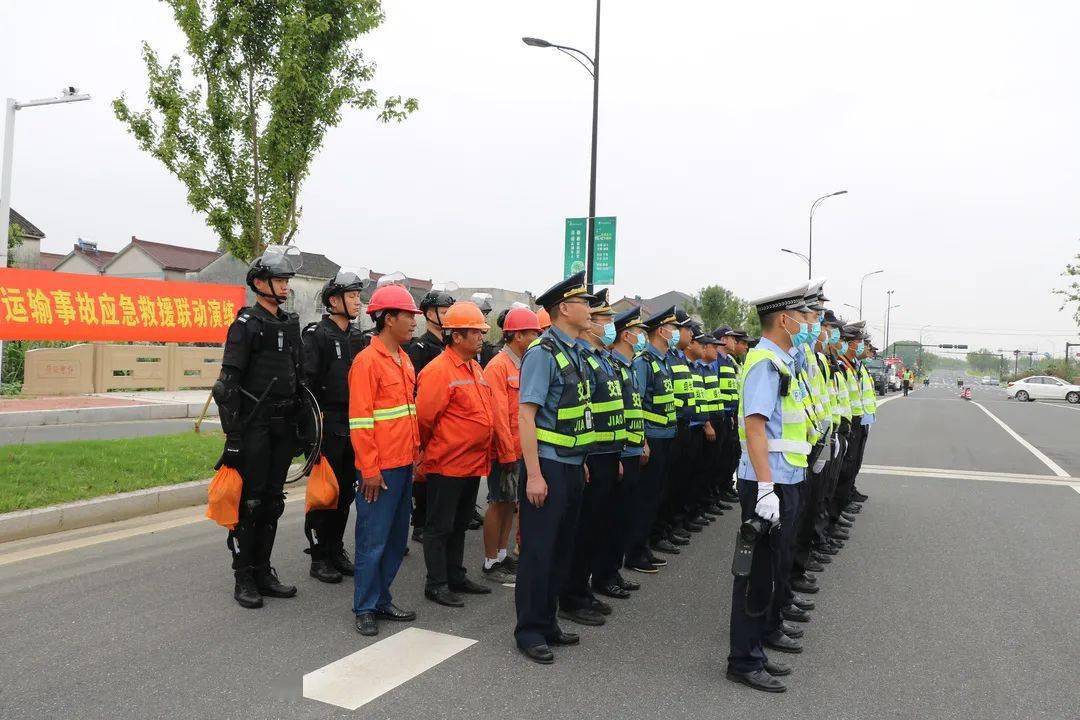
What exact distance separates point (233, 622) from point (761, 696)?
9.69 feet

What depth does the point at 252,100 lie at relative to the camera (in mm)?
12414

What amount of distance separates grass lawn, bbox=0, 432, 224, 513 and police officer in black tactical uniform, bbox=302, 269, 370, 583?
9.11ft

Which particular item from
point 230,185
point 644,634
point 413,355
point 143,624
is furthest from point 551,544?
point 230,185

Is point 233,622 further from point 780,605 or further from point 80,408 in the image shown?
point 80,408

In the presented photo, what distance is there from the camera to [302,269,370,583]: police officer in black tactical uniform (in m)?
5.44

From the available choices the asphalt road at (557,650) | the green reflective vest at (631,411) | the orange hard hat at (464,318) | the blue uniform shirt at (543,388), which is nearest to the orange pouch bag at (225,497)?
the asphalt road at (557,650)

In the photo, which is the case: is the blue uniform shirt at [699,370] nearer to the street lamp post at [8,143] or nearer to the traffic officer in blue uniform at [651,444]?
the traffic officer in blue uniform at [651,444]

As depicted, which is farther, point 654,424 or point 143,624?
point 654,424

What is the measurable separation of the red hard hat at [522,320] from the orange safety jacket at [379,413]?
3.91 feet

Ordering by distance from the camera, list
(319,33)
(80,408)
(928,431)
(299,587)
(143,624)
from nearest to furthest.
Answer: (143,624) < (299,587) < (319,33) < (80,408) < (928,431)

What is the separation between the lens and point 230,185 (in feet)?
40.9

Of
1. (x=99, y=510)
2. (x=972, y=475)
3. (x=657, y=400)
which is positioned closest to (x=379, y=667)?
(x=657, y=400)

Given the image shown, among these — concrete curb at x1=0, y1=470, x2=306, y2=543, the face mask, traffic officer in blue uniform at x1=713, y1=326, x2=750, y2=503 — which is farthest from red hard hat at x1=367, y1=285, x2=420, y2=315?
traffic officer in blue uniform at x1=713, y1=326, x2=750, y2=503

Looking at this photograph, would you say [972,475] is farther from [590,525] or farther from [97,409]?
[97,409]
